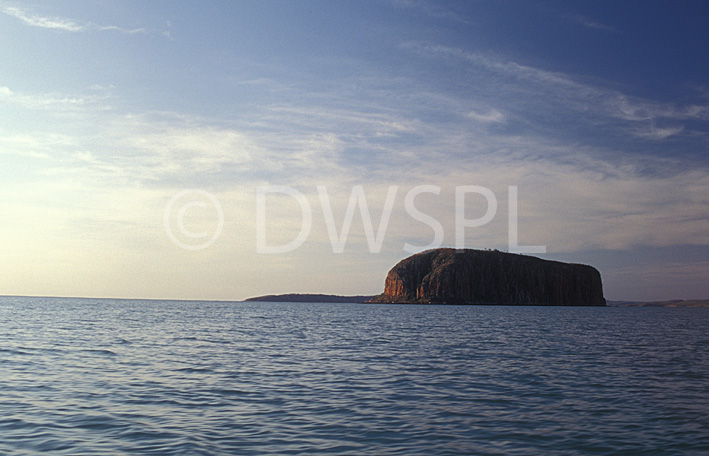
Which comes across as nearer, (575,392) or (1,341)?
(575,392)

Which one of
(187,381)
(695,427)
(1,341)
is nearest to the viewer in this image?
(695,427)

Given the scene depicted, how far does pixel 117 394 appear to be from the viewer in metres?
19.1

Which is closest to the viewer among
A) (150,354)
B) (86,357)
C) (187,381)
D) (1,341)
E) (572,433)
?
(572,433)

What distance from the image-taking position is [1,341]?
127 ft

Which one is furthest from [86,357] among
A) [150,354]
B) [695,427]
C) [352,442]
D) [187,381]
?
[695,427]

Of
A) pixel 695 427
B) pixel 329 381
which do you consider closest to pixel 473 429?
pixel 695 427

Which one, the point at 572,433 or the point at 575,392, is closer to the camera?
the point at 572,433

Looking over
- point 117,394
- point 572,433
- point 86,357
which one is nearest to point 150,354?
point 86,357

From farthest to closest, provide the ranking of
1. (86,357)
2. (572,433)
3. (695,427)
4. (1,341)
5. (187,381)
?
1. (1,341)
2. (86,357)
3. (187,381)
4. (695,427)
5. (572,433)

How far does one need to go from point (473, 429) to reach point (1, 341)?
38.0m

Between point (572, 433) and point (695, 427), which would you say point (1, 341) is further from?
point (695, 427)

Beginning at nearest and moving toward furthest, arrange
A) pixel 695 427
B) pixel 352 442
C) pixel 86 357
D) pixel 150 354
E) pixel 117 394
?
1. pixel 352 442
2. pixel 695 427
3. pixel 117 394
4. pixel 86 357
5. pixel 150 354

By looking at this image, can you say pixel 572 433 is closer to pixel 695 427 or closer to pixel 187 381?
pixel 695 427

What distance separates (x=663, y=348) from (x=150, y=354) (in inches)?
1481
